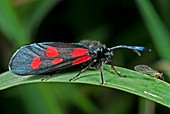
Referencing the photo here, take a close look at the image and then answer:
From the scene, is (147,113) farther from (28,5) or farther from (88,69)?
(28,5)

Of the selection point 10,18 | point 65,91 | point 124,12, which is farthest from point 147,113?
point 124,12

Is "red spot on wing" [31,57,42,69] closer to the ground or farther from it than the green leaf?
farther from it

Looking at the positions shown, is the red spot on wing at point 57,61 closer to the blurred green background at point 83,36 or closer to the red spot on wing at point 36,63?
the red spot on wing at point 36,63

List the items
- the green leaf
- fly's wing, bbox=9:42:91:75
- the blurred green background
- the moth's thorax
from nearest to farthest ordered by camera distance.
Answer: the green leaf < fly's wing, bbox=9:42:91:75 < the moth's thorax < the blurred green background

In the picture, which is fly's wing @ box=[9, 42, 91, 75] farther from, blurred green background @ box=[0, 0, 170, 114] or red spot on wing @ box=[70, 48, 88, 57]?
blurred green background @ box=[0, 0, 170, 114]

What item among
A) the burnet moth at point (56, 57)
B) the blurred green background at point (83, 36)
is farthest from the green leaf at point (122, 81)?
the blurred green background at point (83, 36)

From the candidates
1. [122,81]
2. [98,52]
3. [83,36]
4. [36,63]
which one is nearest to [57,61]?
[36,63]

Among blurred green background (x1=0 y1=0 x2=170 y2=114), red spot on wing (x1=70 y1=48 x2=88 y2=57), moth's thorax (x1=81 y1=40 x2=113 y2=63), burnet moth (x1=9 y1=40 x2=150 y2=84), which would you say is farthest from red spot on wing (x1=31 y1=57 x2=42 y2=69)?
blurred green background (x1=0 y1=0 x2=170 y2=114)

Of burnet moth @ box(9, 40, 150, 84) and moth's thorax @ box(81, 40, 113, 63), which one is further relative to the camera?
moth's thorax @ box(81, 40, 113, 63)
